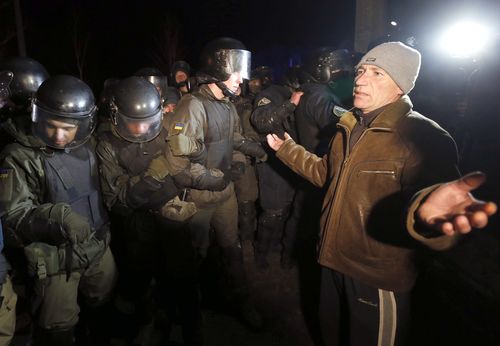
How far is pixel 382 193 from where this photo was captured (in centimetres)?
195

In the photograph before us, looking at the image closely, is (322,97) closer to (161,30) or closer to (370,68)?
(370,68)

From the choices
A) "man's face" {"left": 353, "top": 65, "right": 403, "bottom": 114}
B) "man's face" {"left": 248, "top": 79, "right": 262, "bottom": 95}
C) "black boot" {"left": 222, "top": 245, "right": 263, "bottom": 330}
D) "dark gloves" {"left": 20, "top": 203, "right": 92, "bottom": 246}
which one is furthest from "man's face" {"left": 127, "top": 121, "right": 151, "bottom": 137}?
"man's face" {"left": 248, "top": 79, "right": 262, "bottom": 95}

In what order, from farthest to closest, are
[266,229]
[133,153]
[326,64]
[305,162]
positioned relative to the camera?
[266,229]
[326,64]
[133,153]
[305,162]

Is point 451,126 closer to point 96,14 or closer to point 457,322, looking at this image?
point 457,322

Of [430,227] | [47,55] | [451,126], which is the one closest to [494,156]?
[451,126]

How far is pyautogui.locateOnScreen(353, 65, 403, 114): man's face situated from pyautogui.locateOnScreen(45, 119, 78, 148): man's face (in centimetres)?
Result: 201

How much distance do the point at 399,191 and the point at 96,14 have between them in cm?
4002

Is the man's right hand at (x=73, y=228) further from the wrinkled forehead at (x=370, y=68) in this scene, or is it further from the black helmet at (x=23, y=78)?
the wrinkled forehead at (x=370, y=68)

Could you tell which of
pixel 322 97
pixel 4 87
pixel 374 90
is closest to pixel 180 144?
pixel 4 87

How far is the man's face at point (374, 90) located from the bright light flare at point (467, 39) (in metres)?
4.74

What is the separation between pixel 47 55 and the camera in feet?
95.3

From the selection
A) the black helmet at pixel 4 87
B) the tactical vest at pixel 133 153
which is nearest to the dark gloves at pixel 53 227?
the tactical vest at pixel 133 153

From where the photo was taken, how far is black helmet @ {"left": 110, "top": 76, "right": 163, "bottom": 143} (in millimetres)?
2928

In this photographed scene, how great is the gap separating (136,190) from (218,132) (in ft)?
3.34
